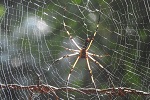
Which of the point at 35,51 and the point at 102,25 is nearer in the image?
the point at 102,25

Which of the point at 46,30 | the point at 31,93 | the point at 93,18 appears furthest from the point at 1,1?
the point at 31,93

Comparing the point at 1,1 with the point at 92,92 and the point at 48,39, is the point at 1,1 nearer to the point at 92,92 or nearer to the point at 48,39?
the point at 48,39

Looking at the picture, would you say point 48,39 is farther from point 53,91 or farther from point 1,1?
point 53,91

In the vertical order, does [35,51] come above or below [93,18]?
below

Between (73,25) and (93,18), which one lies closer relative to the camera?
(93,18)

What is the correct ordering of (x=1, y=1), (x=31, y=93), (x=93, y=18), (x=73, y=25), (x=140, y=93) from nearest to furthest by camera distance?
1. (x=140, y=93)
2. (x=31, y=93)
3. (x=93, y=18)
4. (x=73, y=25)
5. (x=1, y=1)

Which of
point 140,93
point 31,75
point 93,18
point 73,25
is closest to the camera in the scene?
point 140,93

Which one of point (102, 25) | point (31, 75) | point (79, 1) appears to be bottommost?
point (31, 75)

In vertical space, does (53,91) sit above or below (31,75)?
above

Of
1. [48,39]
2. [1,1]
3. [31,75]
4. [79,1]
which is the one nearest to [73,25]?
[79,1]
